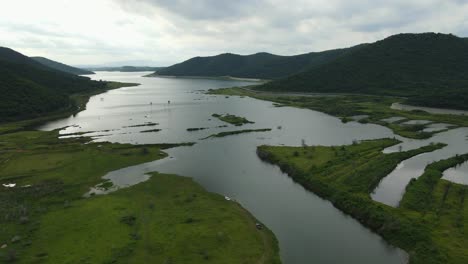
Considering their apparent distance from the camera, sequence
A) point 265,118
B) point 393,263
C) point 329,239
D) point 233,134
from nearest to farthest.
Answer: point 393,263 < point 329,239 < point 233,134 < point 265,118

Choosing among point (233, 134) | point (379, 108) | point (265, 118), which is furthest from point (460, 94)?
point (233, 134)

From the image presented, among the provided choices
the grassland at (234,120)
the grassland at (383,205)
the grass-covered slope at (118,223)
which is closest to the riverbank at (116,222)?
the grass-covered slope at (118,223)

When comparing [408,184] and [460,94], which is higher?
[460,94]

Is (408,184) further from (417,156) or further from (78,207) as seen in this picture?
(78,207)

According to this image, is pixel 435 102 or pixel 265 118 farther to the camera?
pixel 435 102

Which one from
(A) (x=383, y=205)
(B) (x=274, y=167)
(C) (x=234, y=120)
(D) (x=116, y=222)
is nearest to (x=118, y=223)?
(D) (x=116, y=222)

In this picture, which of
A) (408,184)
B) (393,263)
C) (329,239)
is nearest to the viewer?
(393,263)

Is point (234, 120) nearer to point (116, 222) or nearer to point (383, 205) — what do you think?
point (383, 205)
